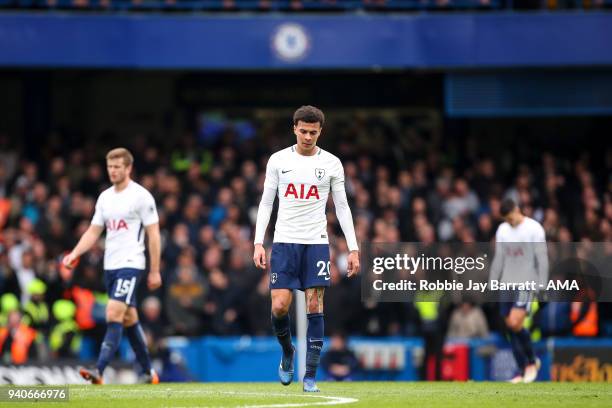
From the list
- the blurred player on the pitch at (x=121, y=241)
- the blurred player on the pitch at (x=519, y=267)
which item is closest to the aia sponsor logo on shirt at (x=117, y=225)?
the blurred player on the pitch at (x=121, y=241)

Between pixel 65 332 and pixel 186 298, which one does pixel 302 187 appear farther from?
pixel 65 332

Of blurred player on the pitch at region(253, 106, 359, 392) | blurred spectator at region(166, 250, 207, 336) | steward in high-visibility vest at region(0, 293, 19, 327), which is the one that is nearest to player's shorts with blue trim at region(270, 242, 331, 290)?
blurred player on the pitch at region(253, 106, 359, 392)

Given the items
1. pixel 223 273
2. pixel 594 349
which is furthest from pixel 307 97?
pixel 594 349

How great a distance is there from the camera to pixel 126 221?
13.8 m

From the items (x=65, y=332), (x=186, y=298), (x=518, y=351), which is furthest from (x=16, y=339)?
(x=518, y=351)

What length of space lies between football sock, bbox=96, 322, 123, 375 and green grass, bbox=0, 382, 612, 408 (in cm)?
34

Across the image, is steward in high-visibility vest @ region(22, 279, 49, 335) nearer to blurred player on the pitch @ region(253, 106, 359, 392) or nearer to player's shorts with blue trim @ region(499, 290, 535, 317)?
player's shorts with blue trim @ region(499, 290, 535, 317)

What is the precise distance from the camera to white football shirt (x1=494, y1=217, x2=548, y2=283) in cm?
1479

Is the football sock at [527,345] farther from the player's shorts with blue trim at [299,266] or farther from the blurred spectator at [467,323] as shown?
the player's shorts with blue trim at [299,266]

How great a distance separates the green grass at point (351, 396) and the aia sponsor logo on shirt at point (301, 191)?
1.62m

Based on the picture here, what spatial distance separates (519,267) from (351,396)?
12.9 feet

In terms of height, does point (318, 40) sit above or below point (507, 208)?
above

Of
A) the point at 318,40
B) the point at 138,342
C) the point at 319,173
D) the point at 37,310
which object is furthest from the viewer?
the point at 318,40

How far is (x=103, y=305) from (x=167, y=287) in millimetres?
905
